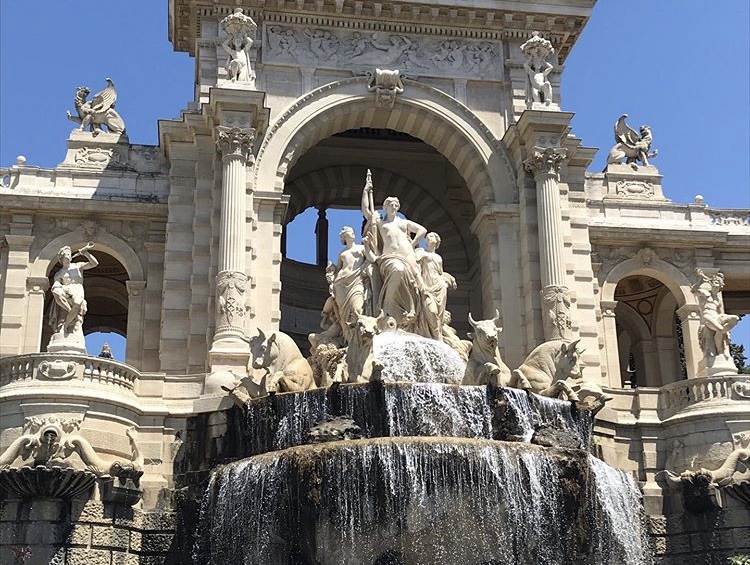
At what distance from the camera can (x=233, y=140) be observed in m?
30.5

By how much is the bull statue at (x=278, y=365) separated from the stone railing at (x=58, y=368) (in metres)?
3.22

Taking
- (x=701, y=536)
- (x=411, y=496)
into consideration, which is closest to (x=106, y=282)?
(x=411, y=496)

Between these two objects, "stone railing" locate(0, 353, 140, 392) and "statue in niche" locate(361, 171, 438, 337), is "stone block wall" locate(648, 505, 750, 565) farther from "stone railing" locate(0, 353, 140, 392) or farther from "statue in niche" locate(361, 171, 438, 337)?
"stone railing" locate(0, 353, 140, 392)

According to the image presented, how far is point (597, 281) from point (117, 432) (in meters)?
16.3

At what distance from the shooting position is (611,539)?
22547 millimetres

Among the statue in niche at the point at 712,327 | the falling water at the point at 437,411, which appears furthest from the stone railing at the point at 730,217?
the falling water at the point at 437,411

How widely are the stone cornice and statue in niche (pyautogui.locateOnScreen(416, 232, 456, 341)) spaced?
7552mm

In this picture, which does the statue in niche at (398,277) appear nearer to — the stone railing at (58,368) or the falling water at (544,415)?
the falling water at (544,415)

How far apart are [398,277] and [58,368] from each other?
896 centimetres

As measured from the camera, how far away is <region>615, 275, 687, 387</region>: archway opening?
3959cm

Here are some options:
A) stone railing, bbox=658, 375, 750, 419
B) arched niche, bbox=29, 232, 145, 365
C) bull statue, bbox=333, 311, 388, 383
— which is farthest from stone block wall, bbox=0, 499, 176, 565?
stone railing, bbox=658, 375, 750, 419

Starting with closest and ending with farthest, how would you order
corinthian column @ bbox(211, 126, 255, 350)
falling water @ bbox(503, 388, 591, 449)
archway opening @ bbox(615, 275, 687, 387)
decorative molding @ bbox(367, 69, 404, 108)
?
falling water @ bbox(503, 388, 591, 449)
corinthian column @ bbox(211, 126, 255, 350)
decorative molding @ bbox(367, 69, 404, 108)
archway opening @ bbox(615, 275, 687, 387)

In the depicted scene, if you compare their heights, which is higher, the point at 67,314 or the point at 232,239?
the point at 232,239

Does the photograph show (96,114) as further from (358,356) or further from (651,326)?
(651,326)
